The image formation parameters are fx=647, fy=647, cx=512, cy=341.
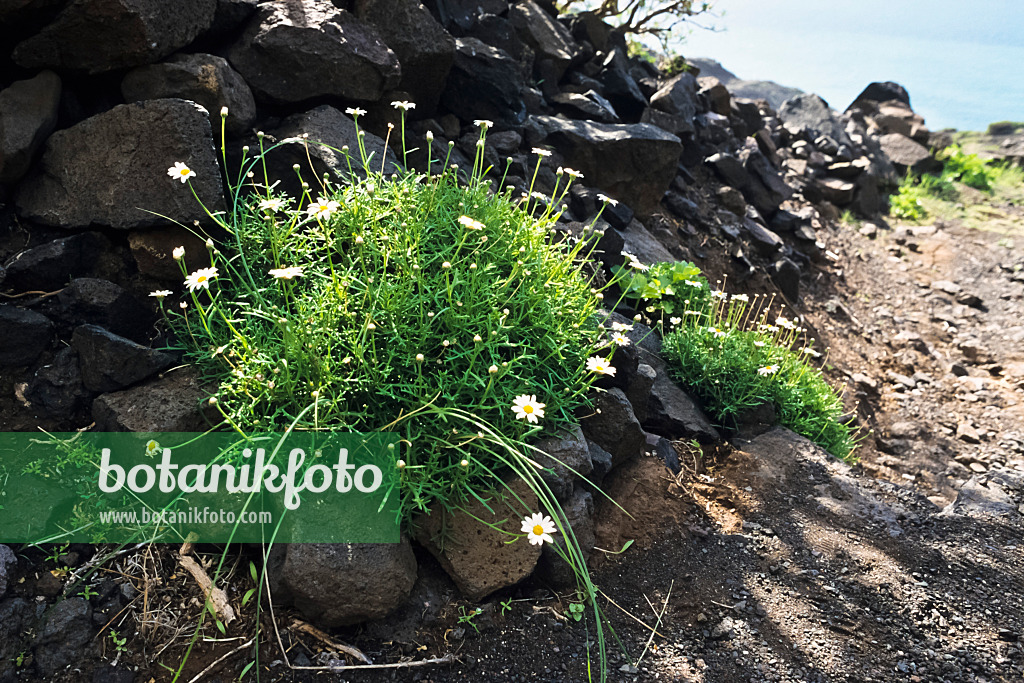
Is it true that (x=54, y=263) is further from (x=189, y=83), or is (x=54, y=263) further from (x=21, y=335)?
(x=189, y=83)

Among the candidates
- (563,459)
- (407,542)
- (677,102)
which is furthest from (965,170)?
(407,542)

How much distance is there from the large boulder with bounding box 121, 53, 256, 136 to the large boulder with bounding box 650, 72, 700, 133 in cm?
468

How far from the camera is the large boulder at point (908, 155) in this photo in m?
10.7

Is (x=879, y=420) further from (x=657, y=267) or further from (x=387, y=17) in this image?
(x=387, y=17)

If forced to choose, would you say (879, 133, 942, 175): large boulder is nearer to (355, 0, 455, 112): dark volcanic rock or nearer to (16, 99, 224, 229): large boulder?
(355, 0, 455, 112): dark volcanic rock

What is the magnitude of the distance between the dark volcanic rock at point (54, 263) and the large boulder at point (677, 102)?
5469 mm

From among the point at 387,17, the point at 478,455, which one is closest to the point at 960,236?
the point at 387,17

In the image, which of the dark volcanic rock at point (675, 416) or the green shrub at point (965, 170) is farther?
the green shrub at point (965, 170)

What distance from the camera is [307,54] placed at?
3.46 meters

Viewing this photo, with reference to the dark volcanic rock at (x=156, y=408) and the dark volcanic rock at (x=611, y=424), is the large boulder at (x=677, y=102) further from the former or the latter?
the dark volcanic rock at (x=156, y=408)

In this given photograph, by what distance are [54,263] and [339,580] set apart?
1.84 meters

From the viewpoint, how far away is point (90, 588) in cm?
216

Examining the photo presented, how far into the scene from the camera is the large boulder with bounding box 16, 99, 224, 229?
284cm
